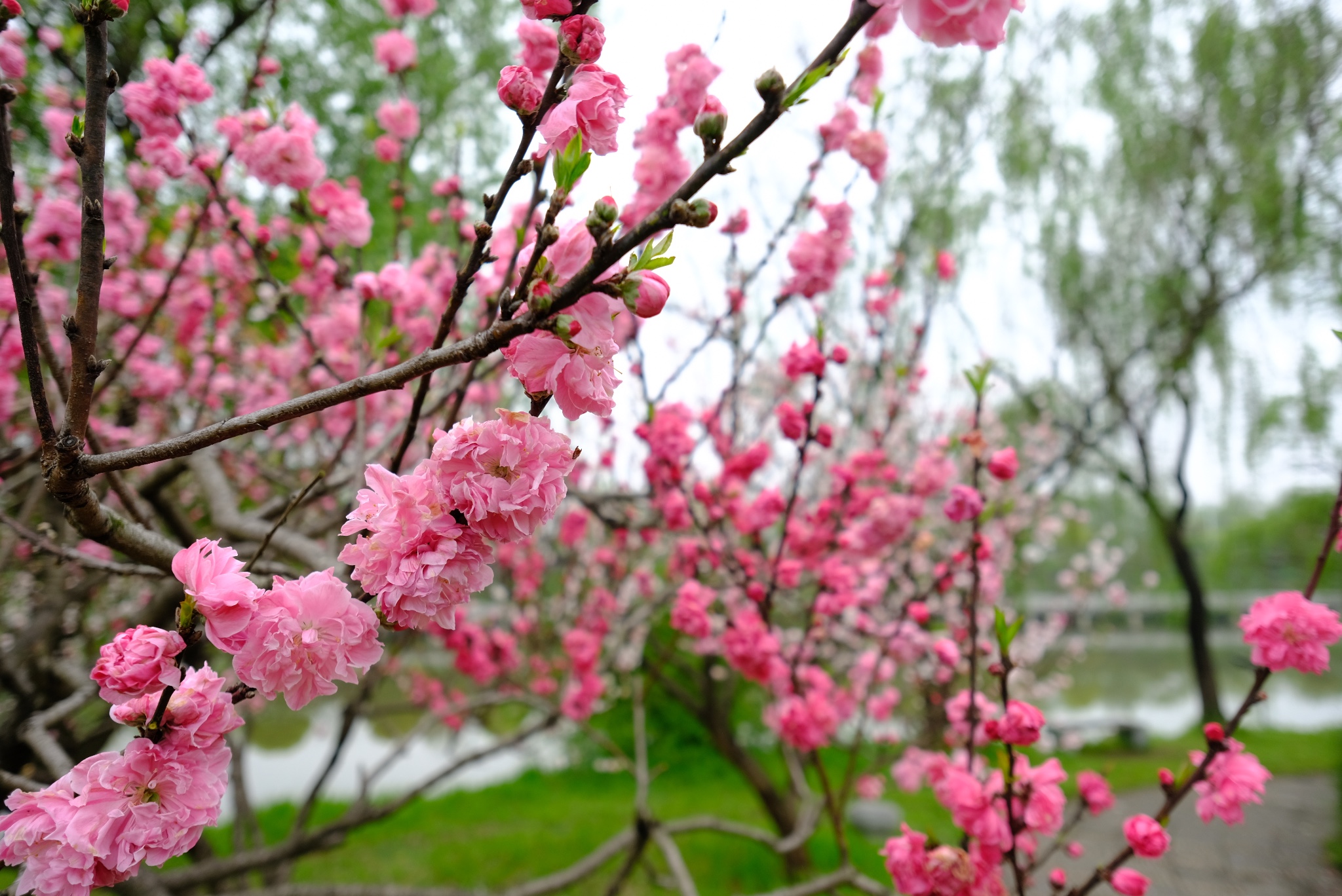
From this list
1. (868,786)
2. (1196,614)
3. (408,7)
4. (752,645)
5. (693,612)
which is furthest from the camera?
(1196,614)

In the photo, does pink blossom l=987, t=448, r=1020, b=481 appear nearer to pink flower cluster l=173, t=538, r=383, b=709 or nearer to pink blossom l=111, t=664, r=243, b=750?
pink flower cluster l=173, t=538, r=383, b=709

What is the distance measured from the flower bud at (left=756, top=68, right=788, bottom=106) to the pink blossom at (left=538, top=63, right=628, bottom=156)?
25 centimetres

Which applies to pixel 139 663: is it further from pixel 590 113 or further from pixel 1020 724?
pixel 1020 724

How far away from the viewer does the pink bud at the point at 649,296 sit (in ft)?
2.38

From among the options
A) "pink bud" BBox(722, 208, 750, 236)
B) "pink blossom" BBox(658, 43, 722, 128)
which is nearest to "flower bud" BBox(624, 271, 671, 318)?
"pink blossom" BBox(658, 43, 722, 128)

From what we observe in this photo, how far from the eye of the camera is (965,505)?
1.74 metres

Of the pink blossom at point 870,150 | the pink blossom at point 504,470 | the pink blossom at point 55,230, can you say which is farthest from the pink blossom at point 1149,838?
the pink blossom at point 55,230

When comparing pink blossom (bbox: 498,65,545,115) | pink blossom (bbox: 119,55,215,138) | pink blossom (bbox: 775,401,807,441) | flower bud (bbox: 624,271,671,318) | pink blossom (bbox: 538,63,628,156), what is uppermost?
pink blossom (bbox: 119,55,215,138)

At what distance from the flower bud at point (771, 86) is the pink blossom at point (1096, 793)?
1.86 metres

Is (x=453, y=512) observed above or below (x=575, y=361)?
below

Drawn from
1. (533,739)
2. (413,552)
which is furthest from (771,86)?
(533,739)

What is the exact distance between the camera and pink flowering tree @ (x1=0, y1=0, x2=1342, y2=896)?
750mm

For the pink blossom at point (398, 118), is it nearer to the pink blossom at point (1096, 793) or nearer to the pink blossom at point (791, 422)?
the pink blossom at point (791, 422)

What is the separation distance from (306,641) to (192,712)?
0.45 ft
